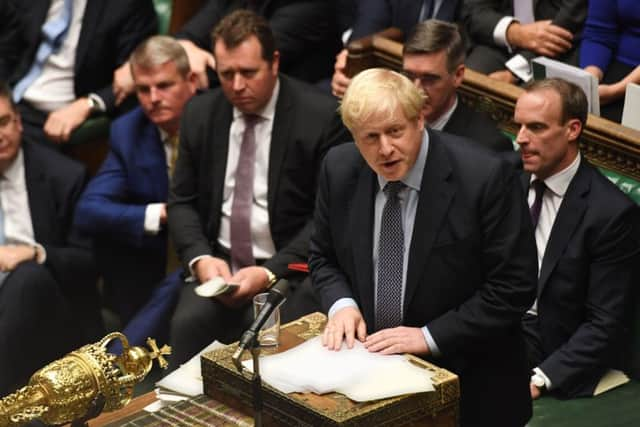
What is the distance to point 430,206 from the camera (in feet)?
9.00

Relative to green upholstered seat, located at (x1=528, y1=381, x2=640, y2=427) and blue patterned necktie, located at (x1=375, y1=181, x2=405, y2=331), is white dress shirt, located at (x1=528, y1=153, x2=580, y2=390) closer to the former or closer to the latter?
green upholstered seat, located at (x1=528, y1=381, x2=640, y2=427)

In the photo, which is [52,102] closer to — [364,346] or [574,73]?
[574,73]

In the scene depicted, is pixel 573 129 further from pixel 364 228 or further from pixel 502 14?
pixel 502 14

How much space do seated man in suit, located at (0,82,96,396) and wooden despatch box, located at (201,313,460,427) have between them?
1427 millimetres

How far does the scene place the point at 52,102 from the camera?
4965 millimetres

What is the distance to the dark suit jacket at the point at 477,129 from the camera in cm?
365

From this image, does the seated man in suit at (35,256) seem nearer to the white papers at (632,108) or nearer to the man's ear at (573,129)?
the man's ear at (573,129)

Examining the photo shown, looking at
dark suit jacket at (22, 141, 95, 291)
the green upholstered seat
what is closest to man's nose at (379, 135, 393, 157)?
the green upholstered seat

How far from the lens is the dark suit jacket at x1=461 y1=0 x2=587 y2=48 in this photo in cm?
414

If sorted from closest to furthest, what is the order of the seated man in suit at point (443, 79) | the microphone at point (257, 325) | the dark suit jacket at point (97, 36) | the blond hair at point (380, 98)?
the microphone at point (257, 325), the blond hair at point (380, 98), the seated man in suit at point (443, 79), the dark suit jacket at point (97, 36)

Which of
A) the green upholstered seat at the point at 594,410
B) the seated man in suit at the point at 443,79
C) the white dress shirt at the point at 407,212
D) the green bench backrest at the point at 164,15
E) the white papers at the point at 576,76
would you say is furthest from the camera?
the green bench backrest at the point at 164,15

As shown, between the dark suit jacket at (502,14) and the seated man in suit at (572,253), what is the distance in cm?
83

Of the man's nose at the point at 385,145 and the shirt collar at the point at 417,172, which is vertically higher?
the man's nose at the point at 385,145

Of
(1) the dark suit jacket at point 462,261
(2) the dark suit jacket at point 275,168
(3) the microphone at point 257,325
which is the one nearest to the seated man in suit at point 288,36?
(2) the dark suit jacket at point 275,168
